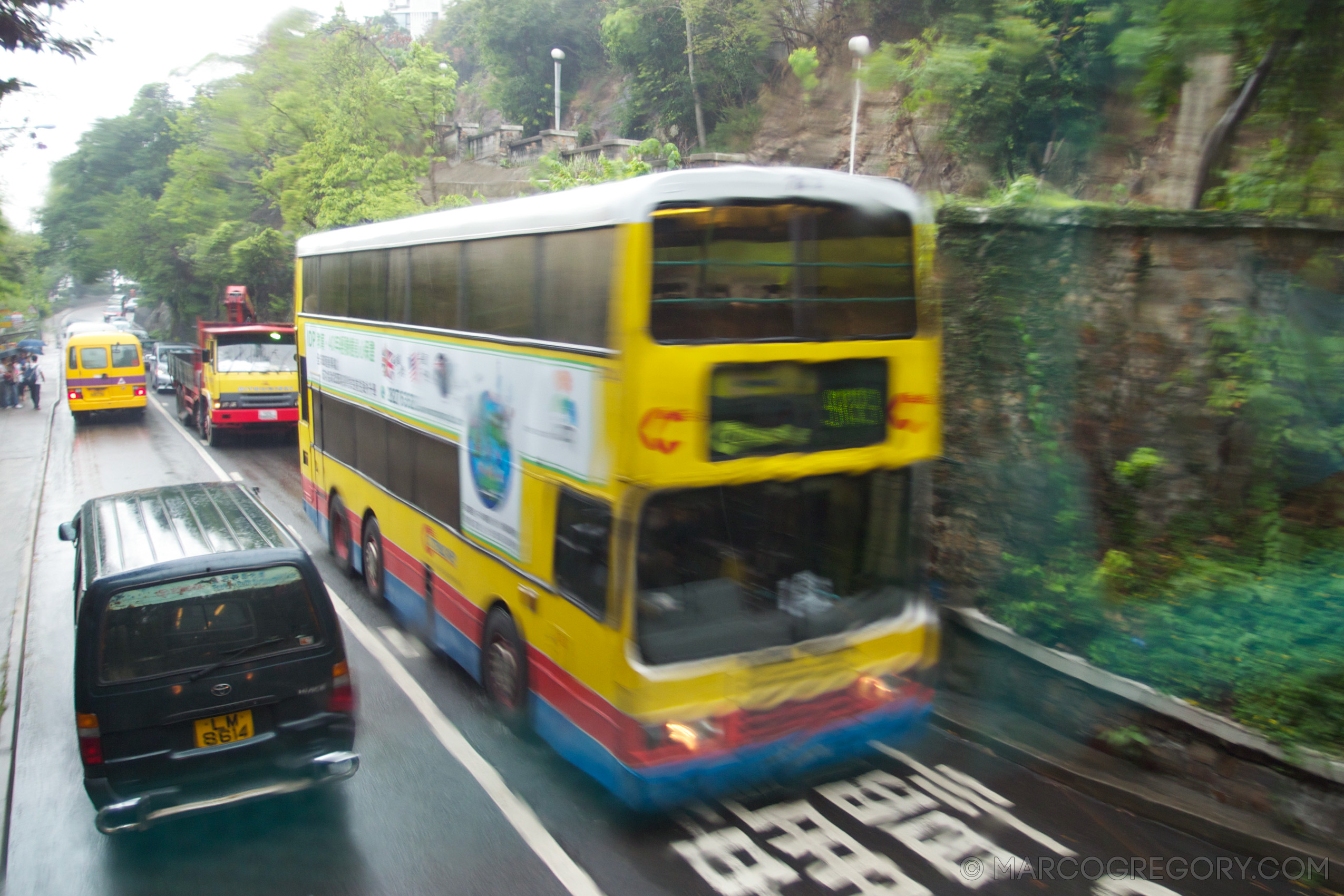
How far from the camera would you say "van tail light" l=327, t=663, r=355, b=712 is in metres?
5.62

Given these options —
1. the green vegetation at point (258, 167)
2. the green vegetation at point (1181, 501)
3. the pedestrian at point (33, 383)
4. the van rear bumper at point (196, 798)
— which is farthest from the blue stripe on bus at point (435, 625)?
the pedestrian at point (33, 383)

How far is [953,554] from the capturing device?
852 cm

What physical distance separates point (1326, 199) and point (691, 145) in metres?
26.8

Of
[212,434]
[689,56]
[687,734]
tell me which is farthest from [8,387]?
[687,734]

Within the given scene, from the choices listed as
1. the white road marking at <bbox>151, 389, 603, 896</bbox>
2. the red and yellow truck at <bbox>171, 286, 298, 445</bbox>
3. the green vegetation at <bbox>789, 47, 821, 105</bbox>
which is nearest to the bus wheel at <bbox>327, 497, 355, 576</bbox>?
the white road marking at <bbox>151, 389, 603, 896</bbox>

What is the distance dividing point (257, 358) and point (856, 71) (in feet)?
47.7

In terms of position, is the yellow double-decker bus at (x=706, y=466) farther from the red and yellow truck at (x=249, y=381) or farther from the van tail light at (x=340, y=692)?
the red and yellow truck at (x=249, y=381)

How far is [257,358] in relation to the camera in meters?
20.5

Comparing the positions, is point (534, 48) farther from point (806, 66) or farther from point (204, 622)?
point (204, 622)

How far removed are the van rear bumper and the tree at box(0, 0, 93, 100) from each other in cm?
559

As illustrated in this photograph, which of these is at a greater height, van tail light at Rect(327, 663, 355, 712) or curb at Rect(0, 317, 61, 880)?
van tail light at Rect(327, 663, 355, 712)

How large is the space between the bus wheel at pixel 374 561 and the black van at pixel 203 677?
378 centimetres

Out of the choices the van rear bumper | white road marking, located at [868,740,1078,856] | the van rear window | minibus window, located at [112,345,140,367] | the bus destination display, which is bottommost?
white road marking, located at [868,740,1078,856]

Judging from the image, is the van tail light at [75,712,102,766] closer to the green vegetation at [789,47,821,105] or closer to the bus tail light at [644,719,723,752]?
the bus tail light at [644,719,723,752]
